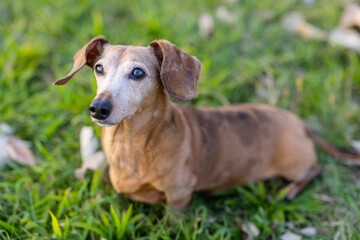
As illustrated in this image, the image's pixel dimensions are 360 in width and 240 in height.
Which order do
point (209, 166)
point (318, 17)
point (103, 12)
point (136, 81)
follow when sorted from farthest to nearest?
1. point (318, 17)
2. point (103, 12)
3. point (209, 166)
4. point (136, 81)

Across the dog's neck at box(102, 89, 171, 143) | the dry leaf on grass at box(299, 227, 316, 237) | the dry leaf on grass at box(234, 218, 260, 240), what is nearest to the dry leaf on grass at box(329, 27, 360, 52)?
the dry leaf on grass at box(299, 227, 316, 237)

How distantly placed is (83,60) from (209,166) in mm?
1323

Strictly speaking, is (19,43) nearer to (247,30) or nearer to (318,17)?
(247,30)

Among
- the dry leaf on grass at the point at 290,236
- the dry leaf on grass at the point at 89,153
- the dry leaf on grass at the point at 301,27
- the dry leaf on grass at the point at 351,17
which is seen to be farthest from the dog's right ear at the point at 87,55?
the dry leaf on grass at the point at 351,17

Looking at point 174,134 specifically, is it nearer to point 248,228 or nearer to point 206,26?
point 248,228

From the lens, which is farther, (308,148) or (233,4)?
(233,4)

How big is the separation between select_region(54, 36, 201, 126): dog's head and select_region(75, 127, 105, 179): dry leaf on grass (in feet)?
3.16

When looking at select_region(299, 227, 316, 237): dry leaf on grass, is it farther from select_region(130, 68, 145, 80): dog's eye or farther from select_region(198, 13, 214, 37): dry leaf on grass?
select_region(198, 13, 214, 37): dry leaf on grass

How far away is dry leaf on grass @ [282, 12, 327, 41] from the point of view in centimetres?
468

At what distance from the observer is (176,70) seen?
6.81ft

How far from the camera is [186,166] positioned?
2537 millimetres

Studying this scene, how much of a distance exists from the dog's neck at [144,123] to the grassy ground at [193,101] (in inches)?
24.1

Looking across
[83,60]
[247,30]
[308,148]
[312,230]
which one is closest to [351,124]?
[308,148]

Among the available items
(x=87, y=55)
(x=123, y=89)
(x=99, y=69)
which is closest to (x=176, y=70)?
(x=123, y=89)
